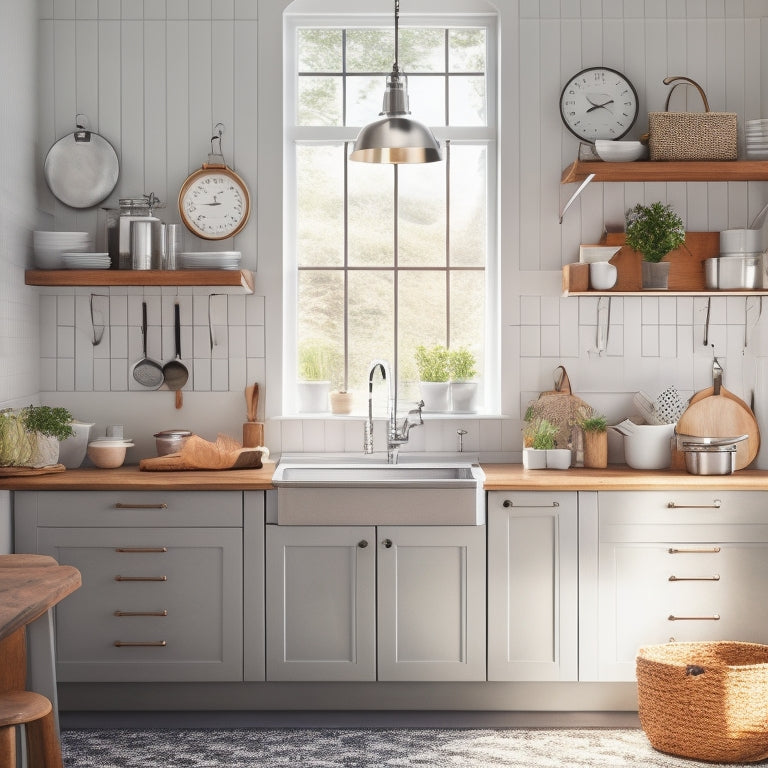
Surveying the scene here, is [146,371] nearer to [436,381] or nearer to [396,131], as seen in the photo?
[436,381]

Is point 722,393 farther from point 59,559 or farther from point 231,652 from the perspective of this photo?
point 59,559

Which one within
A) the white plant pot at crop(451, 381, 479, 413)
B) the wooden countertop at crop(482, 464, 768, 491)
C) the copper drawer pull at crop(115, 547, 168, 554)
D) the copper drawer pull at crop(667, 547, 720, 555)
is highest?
the white plant pot at crop(451, 381, 479, 413)

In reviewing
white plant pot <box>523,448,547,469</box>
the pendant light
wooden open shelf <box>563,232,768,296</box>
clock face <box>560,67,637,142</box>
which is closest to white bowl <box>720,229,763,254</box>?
wooden open shelf <box>563,232,768,296</box>

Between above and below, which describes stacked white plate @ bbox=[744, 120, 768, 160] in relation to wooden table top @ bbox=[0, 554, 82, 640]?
above

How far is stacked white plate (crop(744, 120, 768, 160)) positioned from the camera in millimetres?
3938

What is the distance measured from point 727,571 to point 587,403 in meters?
0.95

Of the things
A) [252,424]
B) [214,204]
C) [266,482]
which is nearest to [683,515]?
[266,482]

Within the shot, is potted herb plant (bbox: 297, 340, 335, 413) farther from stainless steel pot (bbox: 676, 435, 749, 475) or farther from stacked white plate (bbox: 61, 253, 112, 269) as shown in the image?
stainless steel pot (bbox: 676, 435, 749, 475)

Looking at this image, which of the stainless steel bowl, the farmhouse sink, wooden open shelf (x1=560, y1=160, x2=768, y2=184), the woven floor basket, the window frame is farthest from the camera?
the window frame

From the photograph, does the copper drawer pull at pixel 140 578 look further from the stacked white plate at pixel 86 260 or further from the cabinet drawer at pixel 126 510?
the stacked white plate at pixel 86 260

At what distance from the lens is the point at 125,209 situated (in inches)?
161

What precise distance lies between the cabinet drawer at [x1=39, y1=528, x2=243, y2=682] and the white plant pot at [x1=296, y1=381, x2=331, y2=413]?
86 cm

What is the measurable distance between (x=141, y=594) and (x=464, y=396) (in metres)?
1.61

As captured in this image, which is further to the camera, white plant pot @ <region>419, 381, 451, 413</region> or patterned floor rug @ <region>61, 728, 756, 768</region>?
white plant pot @ <region>419, 381, 451, 413</region>
